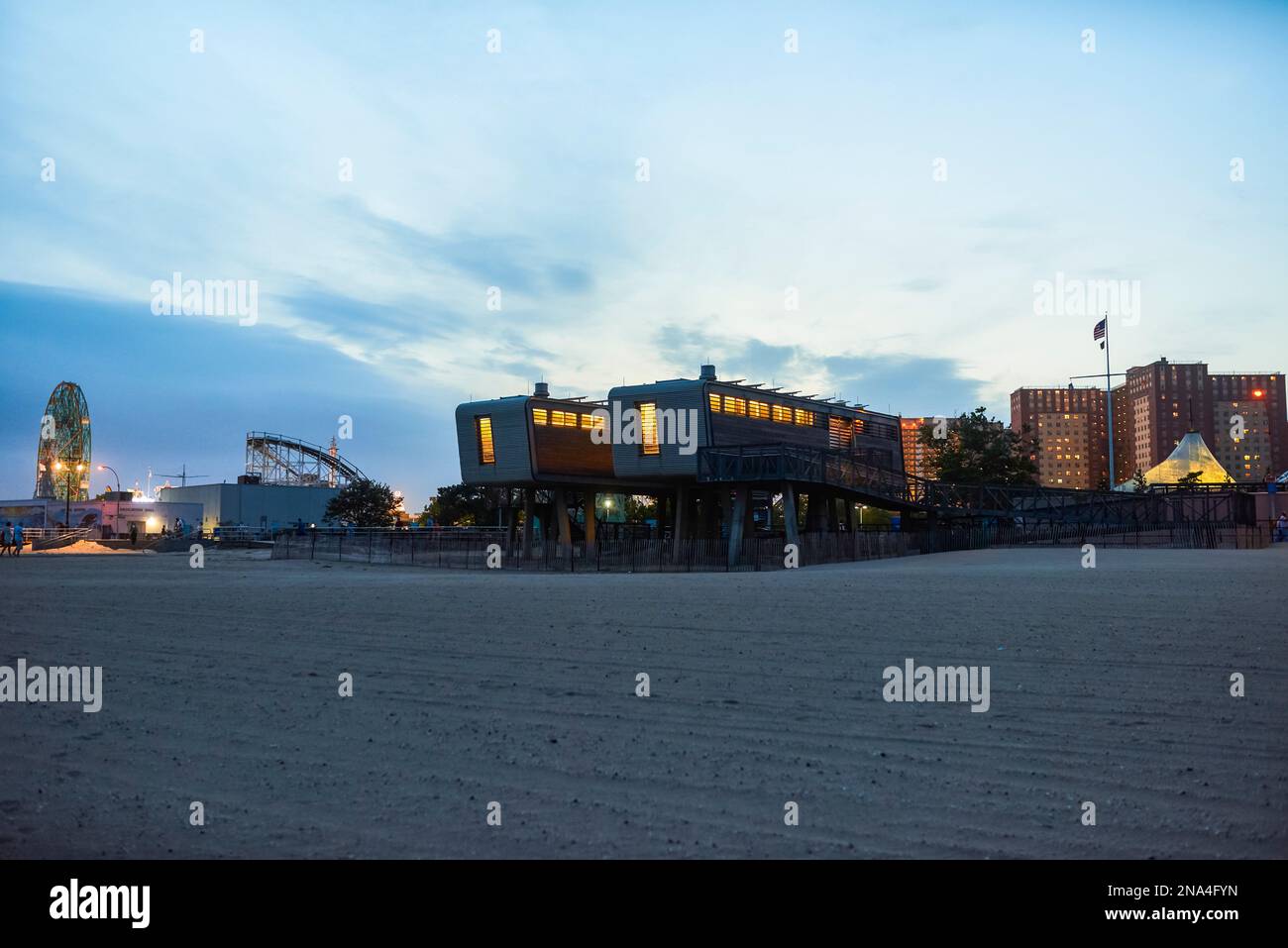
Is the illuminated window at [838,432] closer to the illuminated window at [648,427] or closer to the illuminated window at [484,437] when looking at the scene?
the illuminated window at [648,427]

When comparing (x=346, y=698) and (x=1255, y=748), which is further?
(x=346, y=698)

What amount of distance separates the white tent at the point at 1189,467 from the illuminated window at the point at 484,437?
2626 inches

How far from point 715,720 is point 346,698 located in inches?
170

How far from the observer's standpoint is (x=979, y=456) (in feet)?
261

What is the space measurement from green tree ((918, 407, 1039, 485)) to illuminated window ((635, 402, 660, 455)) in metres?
35.5

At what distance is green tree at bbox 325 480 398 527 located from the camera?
9625 centimetres

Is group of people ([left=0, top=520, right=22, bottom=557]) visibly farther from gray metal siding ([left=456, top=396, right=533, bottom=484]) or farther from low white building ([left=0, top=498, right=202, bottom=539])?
low white building ([left=0, top=498, right=202, bottom=539])

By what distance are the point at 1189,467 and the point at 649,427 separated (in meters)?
67.3

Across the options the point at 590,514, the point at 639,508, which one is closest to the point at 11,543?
the point at 590,514

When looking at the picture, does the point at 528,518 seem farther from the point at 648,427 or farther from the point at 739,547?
the point at 739,547
